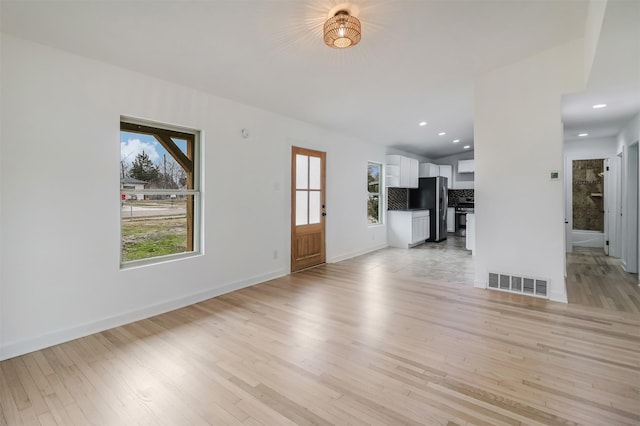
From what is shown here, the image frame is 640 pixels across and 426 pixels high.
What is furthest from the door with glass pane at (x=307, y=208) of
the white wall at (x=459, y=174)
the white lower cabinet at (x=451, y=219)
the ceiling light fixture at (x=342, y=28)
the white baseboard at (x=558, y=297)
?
the white wall at (x=459, y=174)

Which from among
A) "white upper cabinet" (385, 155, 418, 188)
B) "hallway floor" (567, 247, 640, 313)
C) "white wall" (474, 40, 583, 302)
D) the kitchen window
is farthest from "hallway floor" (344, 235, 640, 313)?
"white upper cabinet" (385, 155, 418, 188)

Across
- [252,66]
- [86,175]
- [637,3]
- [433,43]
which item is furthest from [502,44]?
[86,175]

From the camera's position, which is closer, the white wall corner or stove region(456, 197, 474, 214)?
the white wall corner

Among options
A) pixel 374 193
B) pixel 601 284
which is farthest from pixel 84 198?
pixel 601 284

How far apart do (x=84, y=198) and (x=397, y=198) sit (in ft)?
22.1

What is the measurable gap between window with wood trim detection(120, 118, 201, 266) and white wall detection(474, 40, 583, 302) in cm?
358

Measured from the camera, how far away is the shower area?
261 inches

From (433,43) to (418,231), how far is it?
5259 millimetres

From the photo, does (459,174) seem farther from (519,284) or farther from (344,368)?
(344,368)

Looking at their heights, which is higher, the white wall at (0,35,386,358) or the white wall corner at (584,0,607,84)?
the white wall corner at (584,0,607,84)

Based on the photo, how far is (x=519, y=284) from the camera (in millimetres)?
3707

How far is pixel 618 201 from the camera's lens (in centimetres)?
551

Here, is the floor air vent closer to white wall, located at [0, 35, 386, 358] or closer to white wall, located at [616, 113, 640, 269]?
white wall, located at [616, 113, 640, 269]

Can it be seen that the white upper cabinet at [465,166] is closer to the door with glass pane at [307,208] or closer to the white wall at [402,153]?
the white wall at [402,153]
